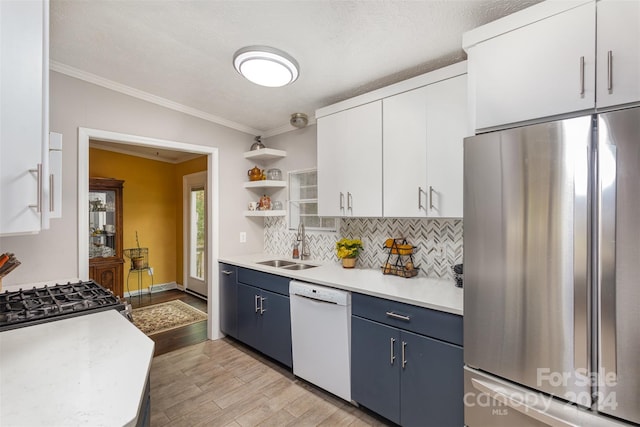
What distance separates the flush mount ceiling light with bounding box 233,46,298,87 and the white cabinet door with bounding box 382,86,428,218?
0.75 meters

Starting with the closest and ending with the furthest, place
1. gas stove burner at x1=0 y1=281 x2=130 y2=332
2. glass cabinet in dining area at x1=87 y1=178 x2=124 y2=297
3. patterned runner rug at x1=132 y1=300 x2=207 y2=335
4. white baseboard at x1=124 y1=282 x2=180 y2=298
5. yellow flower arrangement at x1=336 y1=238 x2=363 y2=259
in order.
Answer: gas stove burner at x1=0 y1=281 x2=130 y2=332 → yellow flower arrangement at x1=336 y1=238 x2=363 y2=259 → patterned runner rug at x1=132 y1=300 x2=207 y2=335 → glass cabinet in dining area at x1=87 y1=178 x2=124 y2=297 → white baseboard at x1=124 y1=282 x2=180 y2=298

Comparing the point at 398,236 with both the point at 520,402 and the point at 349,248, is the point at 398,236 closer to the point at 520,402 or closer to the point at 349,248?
the point at 349,248

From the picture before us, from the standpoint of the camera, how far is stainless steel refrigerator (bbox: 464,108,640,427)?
1065mm

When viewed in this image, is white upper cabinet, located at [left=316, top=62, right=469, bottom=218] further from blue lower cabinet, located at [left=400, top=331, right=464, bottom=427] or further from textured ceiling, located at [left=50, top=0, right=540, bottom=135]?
blue lower cabinet, located at [left=400, top=331, right=464, bottom=427]

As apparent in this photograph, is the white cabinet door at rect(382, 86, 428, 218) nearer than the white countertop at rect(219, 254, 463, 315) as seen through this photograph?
No

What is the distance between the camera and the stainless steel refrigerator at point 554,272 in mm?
1065

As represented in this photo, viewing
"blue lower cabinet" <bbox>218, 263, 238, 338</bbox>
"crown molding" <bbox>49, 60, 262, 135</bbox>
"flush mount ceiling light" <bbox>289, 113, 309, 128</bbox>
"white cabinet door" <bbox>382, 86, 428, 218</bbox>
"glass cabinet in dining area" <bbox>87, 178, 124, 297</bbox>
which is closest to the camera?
"white cabinet door" <bbox>382, 86, 428, 218</bbox>

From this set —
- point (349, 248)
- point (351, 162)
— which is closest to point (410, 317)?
point (349, 248)

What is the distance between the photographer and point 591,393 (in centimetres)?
113

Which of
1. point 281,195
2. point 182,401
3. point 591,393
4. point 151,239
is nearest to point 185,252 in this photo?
point 151,239

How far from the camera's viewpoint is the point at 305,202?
331 centimetres

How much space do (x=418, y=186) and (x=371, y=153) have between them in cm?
48

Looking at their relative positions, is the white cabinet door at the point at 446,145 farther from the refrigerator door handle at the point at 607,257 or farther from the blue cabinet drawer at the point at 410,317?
the refrigerator door handle at the point at 607,257

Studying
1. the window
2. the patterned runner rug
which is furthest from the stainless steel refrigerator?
the patterned runner rug
